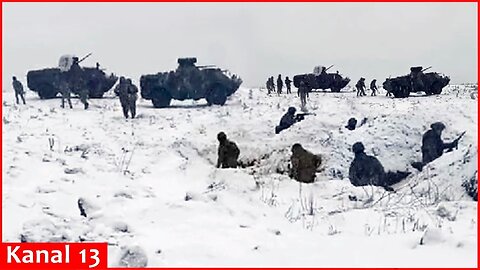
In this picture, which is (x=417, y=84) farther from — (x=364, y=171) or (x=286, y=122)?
(x=364, y=171)

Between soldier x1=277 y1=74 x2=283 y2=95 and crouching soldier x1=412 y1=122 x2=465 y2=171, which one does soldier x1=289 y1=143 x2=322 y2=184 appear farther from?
soldier x1=277 y1=74 x2=283 y2=95

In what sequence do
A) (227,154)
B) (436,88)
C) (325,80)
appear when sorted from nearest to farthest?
(227,154)
(436,88)
(325,80)

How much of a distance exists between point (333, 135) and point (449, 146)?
10.8 ft

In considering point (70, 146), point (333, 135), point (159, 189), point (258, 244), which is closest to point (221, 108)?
point (333, 135)

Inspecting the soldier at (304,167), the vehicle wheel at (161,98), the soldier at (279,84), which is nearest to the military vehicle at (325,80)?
the soldier at (279,84)

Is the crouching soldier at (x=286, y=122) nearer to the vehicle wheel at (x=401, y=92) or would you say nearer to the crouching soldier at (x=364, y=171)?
the crouching soldier at (x=364, y=171)

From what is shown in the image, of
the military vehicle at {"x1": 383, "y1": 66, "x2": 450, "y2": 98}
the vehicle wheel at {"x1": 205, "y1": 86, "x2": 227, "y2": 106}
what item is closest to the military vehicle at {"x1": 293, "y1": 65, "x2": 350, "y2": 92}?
the military vehicle at {"x1": 383, "y1": 66, "x2": 450, "y2": 98}

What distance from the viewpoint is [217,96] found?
90.7ft

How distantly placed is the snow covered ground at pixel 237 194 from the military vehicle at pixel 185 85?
275 inches

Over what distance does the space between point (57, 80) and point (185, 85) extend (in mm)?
6649

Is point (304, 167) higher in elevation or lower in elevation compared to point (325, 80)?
lower

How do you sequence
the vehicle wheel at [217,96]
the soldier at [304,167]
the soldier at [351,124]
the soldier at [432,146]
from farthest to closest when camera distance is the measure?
1. the vehicle wheel at [217,96]
2. the soldier at [351,124]
3. the soldier at [432,146]
4. the soldier at [304,167]

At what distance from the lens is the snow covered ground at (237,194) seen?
238 inches

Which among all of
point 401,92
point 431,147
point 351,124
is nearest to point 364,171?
point 431,147
